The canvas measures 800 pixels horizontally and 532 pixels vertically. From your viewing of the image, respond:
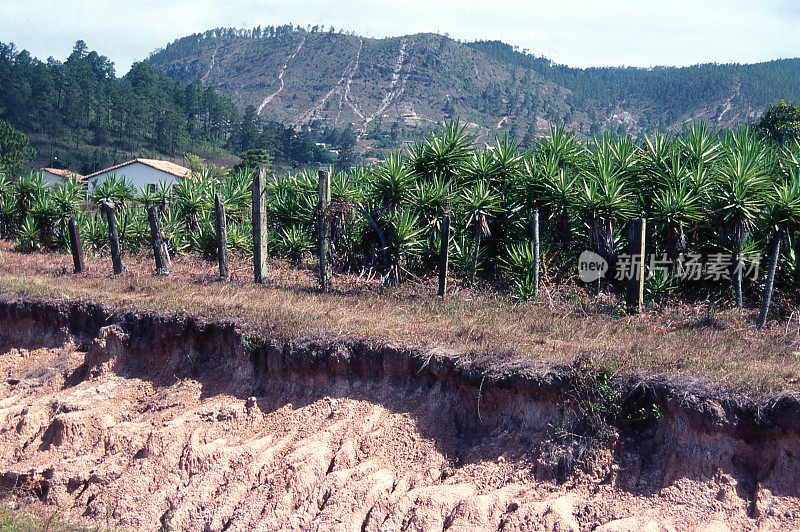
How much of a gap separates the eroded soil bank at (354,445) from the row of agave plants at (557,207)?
10.3ft

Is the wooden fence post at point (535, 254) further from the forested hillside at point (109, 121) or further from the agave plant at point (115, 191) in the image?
the forested hillside at point (109, 121)

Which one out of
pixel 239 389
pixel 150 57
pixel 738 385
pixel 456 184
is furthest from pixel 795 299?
pixel 150 57

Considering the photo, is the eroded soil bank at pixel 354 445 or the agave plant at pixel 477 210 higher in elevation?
the agave plant at pixel 477 210

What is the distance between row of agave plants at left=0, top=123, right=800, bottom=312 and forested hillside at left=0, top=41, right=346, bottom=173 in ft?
157

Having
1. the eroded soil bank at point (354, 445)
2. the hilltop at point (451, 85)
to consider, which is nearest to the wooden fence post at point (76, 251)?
the eroded soil bank at point (354, 445)

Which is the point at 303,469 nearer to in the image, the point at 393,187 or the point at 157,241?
the point at 393,187

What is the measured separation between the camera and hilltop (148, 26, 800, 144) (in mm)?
87938

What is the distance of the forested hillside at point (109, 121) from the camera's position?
201 ft

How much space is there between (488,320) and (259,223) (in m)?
4.18

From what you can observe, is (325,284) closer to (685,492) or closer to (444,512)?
(444,512)

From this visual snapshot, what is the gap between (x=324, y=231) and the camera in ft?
31.2

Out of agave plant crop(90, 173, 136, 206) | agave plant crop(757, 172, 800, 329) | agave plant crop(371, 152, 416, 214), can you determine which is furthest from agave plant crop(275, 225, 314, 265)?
agave plant crop(757, 172, 800, 329)

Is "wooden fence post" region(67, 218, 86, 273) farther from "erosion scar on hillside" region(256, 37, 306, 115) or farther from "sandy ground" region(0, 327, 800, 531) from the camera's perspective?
"erosion scar on hillside" region(256, 37, 306, 115)
